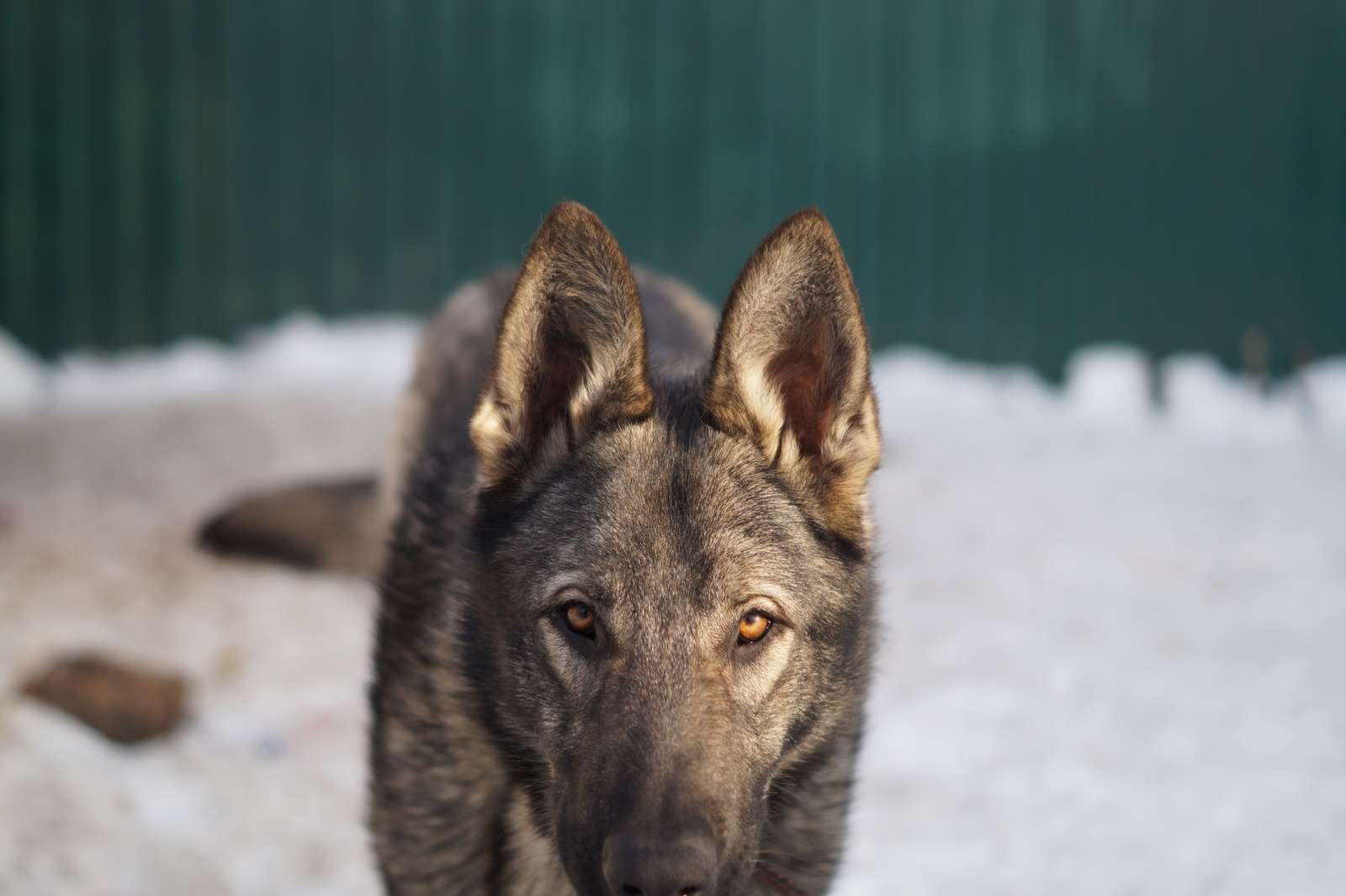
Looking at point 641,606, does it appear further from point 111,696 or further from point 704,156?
point 704,156

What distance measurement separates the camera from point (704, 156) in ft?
24.6

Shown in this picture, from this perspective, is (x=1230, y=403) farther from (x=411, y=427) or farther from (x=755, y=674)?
(x=755, y=674)

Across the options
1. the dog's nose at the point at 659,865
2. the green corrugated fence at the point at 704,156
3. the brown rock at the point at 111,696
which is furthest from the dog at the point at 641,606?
the green corrugated fence at the point at 704,156

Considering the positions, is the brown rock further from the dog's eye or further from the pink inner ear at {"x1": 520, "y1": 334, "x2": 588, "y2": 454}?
the dog's eye

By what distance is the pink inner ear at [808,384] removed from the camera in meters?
1.96

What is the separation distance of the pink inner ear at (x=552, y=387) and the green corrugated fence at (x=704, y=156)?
553cm

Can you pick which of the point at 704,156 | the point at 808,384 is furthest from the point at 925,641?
the point at 704,156

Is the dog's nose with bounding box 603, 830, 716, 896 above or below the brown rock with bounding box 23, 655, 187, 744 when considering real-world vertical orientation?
above

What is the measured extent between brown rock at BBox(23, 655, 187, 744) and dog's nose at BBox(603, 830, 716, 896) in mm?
2509

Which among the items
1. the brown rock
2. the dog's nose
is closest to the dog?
the dog's nose

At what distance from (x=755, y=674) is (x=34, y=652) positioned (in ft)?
10.6

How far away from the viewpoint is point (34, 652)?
3.86 m

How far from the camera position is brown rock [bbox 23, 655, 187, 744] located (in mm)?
3396

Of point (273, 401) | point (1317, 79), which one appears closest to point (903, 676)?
point (273, 401)
